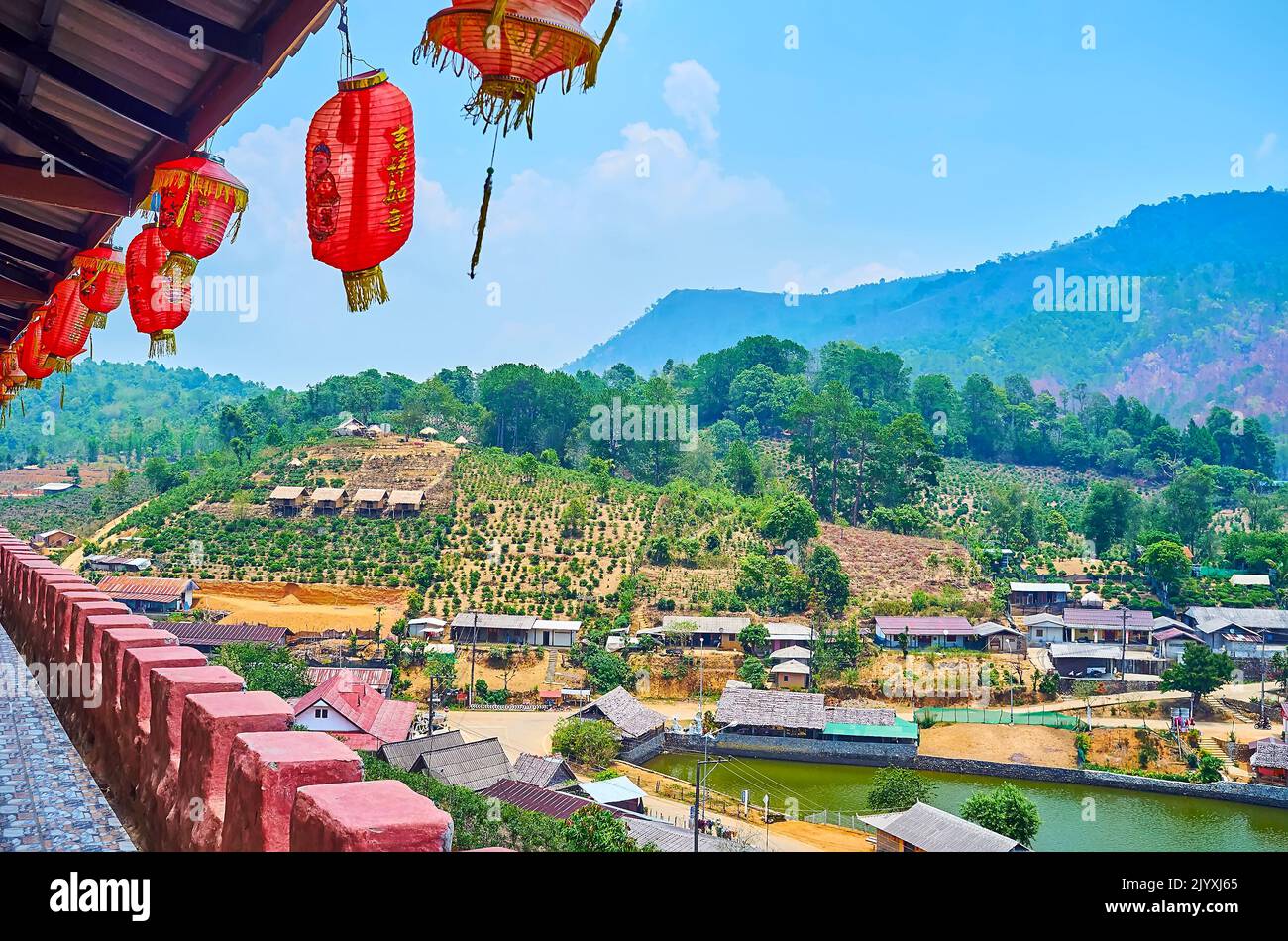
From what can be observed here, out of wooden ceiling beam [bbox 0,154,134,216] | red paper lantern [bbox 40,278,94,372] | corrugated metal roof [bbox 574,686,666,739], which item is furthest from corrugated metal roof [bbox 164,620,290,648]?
wooden ceiling beam [bbox 0,154,134,216]

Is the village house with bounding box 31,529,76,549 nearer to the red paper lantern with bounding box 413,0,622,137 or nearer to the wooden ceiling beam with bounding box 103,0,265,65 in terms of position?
the wooden ceiling beam with bounding box 103,0,265,65

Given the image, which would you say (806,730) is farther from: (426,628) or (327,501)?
(327,501)

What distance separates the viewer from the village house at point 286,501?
35.4 m

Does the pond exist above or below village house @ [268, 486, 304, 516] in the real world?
below

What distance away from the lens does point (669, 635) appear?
1094 inches

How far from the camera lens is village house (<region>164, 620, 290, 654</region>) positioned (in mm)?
24312

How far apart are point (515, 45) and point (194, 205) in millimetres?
2787

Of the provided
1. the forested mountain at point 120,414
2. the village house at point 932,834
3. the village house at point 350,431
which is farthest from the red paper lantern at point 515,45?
the forested mountain at point 120,414

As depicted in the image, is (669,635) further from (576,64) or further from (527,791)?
(576,64)

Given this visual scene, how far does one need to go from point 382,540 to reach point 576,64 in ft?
102

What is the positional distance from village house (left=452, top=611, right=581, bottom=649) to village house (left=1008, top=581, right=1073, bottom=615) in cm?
1339

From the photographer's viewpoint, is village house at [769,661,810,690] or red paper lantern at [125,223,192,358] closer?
red paper lantern at [125,223,192,358]

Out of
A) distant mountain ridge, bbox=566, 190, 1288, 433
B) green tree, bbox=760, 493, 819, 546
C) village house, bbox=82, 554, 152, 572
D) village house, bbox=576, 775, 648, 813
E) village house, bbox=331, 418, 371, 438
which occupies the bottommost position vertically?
village house, bbox=576, 775, 648, 813
